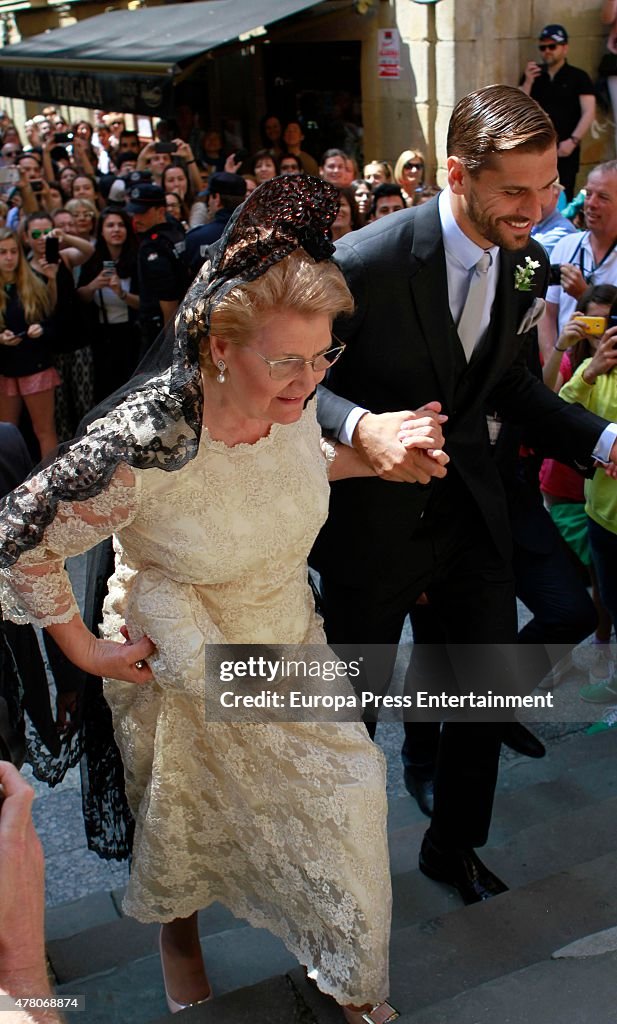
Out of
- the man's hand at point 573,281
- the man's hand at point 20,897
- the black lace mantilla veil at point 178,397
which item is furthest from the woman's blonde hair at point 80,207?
the man's hand at point 20,897

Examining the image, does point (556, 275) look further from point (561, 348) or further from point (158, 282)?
point (158, 282)

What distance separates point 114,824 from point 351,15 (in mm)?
11793

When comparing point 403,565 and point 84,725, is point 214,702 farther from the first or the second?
point 403,565

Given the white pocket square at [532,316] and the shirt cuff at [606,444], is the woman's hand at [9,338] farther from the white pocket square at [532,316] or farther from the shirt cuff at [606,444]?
the shirt cuff at [606,444]

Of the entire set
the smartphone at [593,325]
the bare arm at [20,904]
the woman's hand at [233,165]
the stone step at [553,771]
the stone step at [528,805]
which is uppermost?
the bare arm at [20,904]

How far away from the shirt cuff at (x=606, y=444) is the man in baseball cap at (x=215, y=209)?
3.78 m

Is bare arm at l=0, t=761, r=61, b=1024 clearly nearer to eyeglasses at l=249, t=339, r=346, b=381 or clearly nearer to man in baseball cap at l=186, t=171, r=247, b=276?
eyeglasses at l=249, t=339, r=346, b=381

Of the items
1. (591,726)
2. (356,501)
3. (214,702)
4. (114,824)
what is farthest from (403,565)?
(591,726)

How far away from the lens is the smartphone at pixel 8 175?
11.5 meters

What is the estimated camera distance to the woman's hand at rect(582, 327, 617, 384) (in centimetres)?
405

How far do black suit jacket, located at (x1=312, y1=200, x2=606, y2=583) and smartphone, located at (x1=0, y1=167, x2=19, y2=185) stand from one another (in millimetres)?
9174

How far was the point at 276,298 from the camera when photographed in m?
2.36

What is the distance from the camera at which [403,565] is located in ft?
10.8

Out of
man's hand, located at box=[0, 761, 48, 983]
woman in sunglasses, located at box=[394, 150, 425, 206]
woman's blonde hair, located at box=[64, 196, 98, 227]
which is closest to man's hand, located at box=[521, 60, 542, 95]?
woman in sunglasses, located at box=[394, 150, 425, 206]
